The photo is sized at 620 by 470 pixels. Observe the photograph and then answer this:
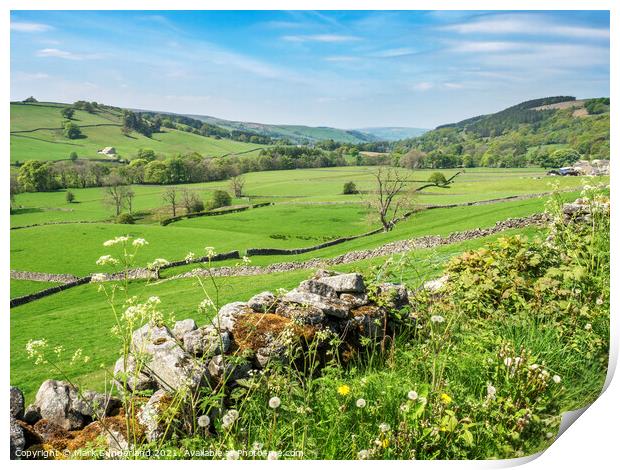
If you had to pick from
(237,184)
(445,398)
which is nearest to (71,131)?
(237,184)

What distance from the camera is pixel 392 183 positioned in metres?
12.8

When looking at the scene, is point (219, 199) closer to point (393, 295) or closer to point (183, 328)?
point (183, 328)

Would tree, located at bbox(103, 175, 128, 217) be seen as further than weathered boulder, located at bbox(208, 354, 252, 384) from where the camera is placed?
Yes

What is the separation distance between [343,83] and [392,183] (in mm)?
5788

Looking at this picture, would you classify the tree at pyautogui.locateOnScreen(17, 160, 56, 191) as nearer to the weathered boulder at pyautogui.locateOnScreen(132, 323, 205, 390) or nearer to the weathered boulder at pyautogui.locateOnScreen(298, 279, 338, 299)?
the weathered boulder at pyautogui.locateOnScreen(132, 323, 205, 390)

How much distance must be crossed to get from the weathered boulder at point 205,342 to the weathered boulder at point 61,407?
4.05 ft

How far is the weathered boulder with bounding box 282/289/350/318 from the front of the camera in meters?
5.72

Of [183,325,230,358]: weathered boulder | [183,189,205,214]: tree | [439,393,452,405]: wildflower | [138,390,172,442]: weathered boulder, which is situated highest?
[183,189,205,214]: tree

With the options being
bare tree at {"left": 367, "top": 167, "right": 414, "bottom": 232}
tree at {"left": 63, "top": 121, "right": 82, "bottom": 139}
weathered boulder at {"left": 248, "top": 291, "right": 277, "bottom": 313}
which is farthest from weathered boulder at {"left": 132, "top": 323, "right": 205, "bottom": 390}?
bare tree at {"left": 367, "top": 167, "right": 414, "bottom": 232}

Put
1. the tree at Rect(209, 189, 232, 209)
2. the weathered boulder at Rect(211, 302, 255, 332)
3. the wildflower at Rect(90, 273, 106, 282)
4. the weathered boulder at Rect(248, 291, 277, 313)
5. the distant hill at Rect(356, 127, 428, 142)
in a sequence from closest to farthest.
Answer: the wildflower at Rect(90, 273, 106, 282) < the weathered boulder at Rect(211, 302, 255, 332) < the weathered boulder at Rect(248, 291, 277, 313) < the distant hill at Rect(356, 127, 428, 142) < the tree at Rect(209, 189, 232, 209)

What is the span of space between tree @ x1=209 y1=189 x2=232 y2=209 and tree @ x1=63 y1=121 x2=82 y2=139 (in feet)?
7.35

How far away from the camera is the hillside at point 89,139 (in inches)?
235

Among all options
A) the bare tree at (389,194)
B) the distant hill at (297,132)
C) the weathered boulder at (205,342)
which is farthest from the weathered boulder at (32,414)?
the bare tree at (389,194)
